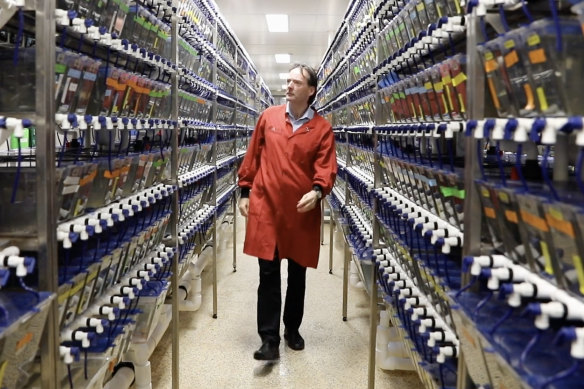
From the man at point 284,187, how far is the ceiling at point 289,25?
14.9ft

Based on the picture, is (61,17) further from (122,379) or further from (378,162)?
(378,162)

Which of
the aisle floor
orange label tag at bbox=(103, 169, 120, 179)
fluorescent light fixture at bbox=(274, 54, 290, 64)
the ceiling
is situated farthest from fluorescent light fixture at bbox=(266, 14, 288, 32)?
orange label tag at bbox=(103, 169, 120, 179)

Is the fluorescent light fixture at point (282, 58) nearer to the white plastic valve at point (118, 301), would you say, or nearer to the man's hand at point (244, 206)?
the man's hand at point (244, 206)

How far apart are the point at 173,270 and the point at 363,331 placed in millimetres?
1570

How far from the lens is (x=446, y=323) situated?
5.88 ft

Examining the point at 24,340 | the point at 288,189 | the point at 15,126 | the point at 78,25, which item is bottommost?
the point at 24,340

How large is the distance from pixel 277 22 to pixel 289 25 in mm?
284

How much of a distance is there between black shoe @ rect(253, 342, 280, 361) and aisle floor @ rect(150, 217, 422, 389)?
4 cm

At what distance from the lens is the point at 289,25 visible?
29.6 ft

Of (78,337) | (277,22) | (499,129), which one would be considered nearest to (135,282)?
(78,337)

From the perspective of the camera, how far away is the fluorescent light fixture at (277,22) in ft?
27.6

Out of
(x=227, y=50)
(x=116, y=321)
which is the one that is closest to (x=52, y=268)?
(x=116, y=321)

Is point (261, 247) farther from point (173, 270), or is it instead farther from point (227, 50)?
point (227, 50)

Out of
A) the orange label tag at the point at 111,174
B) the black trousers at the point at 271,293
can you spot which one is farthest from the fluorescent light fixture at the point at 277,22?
the orange label tag at the point at 111,174
